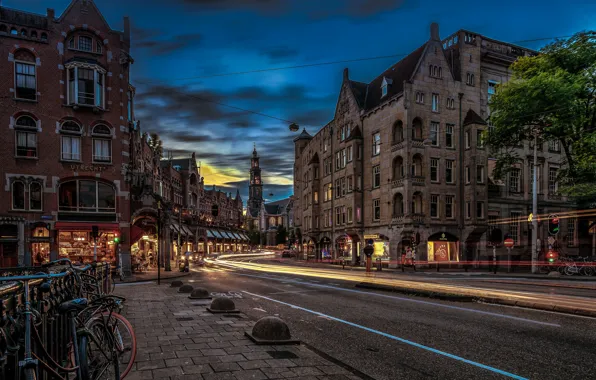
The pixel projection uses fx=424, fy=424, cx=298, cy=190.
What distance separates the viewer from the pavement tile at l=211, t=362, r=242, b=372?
590cm

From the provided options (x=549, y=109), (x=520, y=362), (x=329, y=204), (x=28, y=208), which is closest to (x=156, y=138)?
(x=329, y=204)

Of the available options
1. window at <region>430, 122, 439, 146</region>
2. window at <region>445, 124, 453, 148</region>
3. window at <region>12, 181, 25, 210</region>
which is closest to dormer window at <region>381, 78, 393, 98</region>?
window at <region>430, 122, 439, 146</region>

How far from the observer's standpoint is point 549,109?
2845 cm

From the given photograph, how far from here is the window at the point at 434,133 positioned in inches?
1547

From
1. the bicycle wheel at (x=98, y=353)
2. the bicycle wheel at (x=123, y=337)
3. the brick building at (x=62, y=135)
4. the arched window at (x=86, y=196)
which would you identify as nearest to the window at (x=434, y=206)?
the brick building at (x=62, y=135)

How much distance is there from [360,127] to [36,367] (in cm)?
4431

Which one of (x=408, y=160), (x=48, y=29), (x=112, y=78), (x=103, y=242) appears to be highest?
(x=48, y=29)

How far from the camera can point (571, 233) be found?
44281 mm

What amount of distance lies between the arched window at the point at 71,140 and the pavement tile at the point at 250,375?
28.0 m

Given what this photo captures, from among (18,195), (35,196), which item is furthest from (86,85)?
(18,195)

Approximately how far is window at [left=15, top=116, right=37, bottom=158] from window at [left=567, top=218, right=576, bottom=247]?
4893 cm

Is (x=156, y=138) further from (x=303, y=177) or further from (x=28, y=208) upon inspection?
(x=28, y=208)

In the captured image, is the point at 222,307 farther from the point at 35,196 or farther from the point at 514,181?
the point at 514,181

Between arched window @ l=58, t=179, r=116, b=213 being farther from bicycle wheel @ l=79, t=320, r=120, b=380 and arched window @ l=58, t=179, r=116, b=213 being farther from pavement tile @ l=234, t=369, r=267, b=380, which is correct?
pavement tile @ l=234, t=369, r=267, b=380
